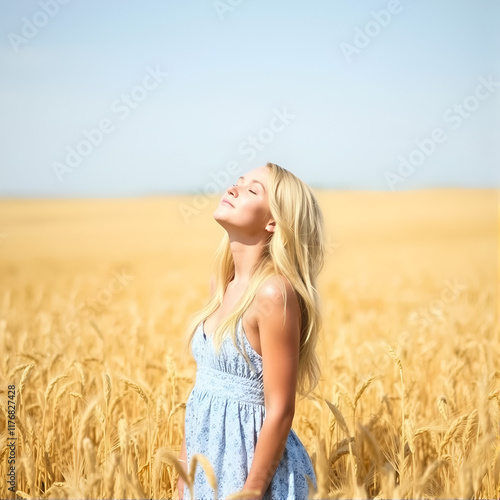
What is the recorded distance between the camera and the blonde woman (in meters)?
1.78

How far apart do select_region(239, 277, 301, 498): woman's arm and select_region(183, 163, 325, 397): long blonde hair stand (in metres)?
0.06

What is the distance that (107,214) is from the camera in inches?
715

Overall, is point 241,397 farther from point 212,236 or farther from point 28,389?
point 212,236

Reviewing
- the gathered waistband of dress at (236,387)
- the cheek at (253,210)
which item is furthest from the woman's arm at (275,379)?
the cheek at (253,210)

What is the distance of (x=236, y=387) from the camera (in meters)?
1.92

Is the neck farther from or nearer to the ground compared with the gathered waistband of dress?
farther from the ground

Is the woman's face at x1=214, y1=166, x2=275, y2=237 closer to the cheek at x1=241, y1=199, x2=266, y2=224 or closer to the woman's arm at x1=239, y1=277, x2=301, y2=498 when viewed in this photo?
the cheek at x1=241, y1=199, x2=266, y2=224

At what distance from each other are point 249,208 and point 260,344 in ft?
1.25

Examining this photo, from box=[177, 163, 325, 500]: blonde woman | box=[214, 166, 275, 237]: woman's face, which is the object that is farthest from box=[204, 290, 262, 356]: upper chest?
box=[214, 166, 275, 237]: woman's face

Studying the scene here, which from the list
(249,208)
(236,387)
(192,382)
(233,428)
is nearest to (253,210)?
(249,208)

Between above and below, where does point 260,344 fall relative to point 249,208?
below

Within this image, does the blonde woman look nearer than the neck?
Yes

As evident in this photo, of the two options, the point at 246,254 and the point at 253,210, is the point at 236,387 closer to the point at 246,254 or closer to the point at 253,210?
the point at 246,254

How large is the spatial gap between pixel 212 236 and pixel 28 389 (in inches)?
521
